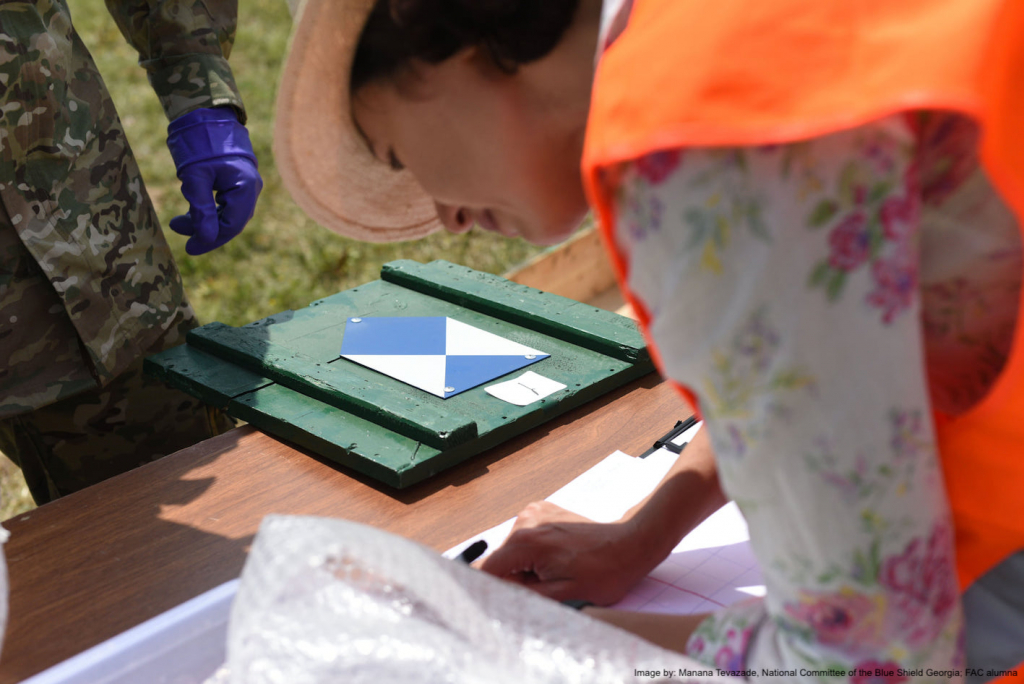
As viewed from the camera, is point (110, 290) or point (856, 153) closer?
point (856, 153)

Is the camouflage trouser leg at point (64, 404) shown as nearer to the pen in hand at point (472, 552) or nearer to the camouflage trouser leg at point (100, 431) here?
the camouflage trouser leg at point (100, 431)

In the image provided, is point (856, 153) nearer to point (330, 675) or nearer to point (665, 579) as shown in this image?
point (330, 675)

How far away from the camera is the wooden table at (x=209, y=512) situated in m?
0.85

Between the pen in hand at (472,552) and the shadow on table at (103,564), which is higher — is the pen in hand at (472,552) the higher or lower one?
the lower one

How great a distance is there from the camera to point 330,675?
1.97 ft

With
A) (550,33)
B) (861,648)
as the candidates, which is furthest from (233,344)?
(861,648)

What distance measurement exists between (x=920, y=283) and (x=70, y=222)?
4.08 feet

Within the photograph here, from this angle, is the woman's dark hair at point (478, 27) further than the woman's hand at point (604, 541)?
No

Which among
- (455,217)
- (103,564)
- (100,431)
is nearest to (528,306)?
(455,217)

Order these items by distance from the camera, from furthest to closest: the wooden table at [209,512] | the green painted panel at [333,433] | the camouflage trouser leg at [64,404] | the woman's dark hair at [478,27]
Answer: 1. the camouflage trouser leg at [64,404]
2. the green painted panel at [333,433]
3. the wooden table at [209,512]
4. the woman's dark hair at [478,27]

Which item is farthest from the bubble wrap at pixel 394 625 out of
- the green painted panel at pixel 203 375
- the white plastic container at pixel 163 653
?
the green painted panel at pixel 203 375

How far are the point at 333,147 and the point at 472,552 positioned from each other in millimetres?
394

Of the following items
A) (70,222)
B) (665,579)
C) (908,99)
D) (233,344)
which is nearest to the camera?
(908,99)

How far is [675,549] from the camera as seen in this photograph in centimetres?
93
